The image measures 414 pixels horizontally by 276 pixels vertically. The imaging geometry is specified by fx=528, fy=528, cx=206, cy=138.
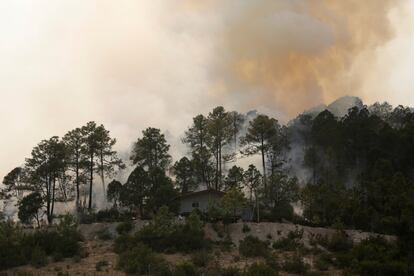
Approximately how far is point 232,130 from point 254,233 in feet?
65.5

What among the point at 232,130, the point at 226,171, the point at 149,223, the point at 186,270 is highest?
the point at 232,130

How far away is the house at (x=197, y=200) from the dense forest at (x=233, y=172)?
134cm

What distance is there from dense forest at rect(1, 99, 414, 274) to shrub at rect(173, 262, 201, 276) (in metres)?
13.2

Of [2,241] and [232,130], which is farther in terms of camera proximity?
[232,130]

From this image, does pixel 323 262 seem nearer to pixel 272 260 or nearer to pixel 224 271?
pixel 272 260

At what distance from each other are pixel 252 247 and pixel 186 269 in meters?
8.90

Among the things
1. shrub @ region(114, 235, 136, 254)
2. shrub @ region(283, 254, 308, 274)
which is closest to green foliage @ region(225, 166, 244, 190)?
shrub @ region(114, 235, 136, 254)

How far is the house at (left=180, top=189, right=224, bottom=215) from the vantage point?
201 ft

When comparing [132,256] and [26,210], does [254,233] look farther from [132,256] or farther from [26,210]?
A: [26,210]

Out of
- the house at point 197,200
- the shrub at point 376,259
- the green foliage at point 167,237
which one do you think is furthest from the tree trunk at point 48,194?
the shrub at point 376,259

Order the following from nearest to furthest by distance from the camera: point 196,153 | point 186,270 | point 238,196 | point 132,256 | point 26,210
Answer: point 186,270 → point 132,256 → point 238,196 → point 26,210 → point 196,153

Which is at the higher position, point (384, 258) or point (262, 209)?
point (262, 209)

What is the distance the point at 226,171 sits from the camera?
68.2 meters

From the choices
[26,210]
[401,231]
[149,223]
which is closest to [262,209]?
[149,223]
